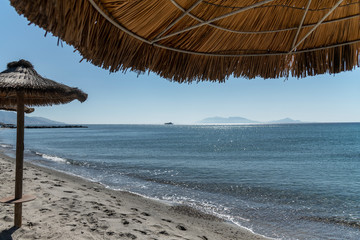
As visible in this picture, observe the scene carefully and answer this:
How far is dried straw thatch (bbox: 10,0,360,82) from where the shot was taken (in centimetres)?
171

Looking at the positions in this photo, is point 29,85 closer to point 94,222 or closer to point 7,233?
point 7,233

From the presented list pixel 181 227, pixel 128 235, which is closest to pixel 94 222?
pixel 128 235

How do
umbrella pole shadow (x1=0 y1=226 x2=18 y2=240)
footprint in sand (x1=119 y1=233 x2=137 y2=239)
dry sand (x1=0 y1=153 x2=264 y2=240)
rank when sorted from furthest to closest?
footprint in sand (x1=119 y1=233 x2=137 y2=239)
dry sand (x1=0 y1=153 x2=264 y2=240)
umbrella pole shadow (x1=0 y1=226 x2=18 y2=240)

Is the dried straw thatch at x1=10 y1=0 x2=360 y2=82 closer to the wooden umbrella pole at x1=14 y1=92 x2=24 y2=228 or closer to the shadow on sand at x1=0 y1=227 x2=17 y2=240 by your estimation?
the wooden umbrella pole at x1=14 y1=92 x2=24 y2=228

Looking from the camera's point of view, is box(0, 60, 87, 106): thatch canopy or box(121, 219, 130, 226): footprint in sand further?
box(121, 219, 130, 226): footprint in sand

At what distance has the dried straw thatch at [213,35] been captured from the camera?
171cm

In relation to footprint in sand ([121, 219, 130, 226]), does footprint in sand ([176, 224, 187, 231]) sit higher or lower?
lower

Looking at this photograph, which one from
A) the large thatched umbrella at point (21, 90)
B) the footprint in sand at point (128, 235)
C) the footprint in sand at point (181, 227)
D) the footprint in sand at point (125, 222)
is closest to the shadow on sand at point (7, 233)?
the large thatched umbrella at point (21, 90)

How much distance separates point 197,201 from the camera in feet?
29.6

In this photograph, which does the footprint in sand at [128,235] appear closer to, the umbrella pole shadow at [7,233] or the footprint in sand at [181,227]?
the footprint in sand at [181,227]

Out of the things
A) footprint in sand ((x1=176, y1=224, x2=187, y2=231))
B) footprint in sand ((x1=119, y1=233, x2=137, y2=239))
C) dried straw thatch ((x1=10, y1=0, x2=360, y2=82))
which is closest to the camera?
dried straw thatch ((x1=10, y1=0, x2=360, y2=82))

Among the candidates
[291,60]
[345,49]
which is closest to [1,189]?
[291,60]

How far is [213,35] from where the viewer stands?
226 cm

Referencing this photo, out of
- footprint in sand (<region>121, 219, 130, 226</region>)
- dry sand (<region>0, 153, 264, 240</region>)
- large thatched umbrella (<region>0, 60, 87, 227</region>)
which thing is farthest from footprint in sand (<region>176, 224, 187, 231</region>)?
large thatched umbrella (<region>0, 60, 87, 227</region>)
